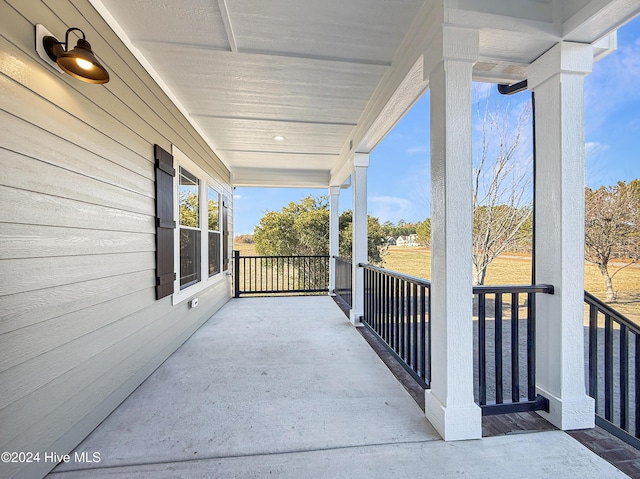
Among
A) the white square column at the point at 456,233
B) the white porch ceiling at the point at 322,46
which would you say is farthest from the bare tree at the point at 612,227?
the white square column at the point at 456,233

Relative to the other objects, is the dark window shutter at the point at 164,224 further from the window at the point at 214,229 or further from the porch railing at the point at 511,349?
the porch railing at the point at 511,349

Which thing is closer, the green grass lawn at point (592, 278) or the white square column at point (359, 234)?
the white square column at point (359, 234)

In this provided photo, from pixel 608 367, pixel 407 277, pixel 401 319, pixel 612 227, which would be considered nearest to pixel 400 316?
pixel 401 319

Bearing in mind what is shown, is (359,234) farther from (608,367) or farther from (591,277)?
(591,277)

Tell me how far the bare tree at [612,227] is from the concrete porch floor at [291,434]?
4.01 m

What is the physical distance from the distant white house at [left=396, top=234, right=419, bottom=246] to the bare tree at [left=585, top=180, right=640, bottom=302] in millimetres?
3145

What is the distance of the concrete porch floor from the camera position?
4.77 ft

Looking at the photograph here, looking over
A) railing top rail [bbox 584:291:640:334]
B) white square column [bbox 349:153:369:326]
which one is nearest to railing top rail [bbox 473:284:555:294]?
railing top rail [bbox 584:291:640:334]

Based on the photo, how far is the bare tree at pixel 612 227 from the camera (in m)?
4.01

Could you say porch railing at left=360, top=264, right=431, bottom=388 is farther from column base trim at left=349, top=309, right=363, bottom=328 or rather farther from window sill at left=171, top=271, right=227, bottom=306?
window sill at left=171, top=271, right=227, bottom=306

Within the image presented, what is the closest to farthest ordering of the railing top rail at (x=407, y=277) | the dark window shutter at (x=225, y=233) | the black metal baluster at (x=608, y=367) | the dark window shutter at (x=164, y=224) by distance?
the black metal baluster at (x=608, y=367) → the railing top rail at (x=407, y=277) → the dark window shutter at (x=164, y=224) → the dark window shutter at (x=225, y=233)

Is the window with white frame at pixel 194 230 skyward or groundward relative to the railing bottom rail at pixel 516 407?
skyward

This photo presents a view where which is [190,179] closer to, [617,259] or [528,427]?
[528,427]

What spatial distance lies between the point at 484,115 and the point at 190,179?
5144 millimetres
